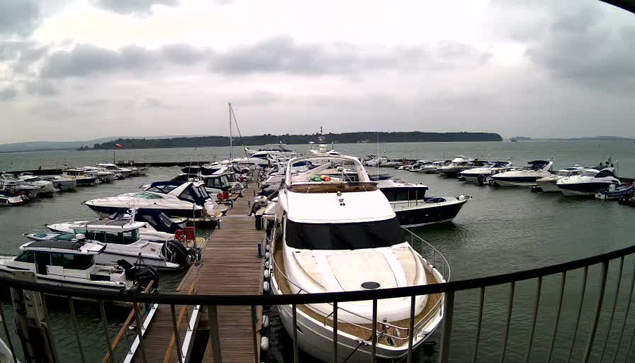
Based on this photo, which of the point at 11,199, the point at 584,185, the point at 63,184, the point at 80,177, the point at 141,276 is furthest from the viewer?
the point at 80,177

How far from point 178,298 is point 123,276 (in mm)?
12191

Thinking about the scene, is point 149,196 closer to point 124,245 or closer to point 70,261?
point 124,245

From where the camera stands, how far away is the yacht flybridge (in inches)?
255

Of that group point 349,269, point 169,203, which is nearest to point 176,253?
point 169,203

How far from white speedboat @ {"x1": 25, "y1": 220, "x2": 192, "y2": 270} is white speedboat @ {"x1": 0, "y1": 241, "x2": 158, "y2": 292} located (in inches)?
42.7

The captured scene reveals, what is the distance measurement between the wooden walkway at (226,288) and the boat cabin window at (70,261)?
3.71 metres

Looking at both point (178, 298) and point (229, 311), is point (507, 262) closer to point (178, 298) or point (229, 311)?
point (229, 311)

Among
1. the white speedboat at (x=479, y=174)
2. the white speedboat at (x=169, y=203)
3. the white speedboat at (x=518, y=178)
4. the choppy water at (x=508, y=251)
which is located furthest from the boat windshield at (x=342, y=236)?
the white speedboat at (x=479, y=174)

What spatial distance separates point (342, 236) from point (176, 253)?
→ 9.10 m

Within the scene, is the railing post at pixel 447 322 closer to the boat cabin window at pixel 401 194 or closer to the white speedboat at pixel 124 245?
the white speedboat at pixel 124 245

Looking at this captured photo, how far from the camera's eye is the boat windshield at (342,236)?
886cm

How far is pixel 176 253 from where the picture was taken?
15.1m

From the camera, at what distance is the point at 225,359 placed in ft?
24.2

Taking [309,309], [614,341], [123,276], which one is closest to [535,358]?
[614,341]
